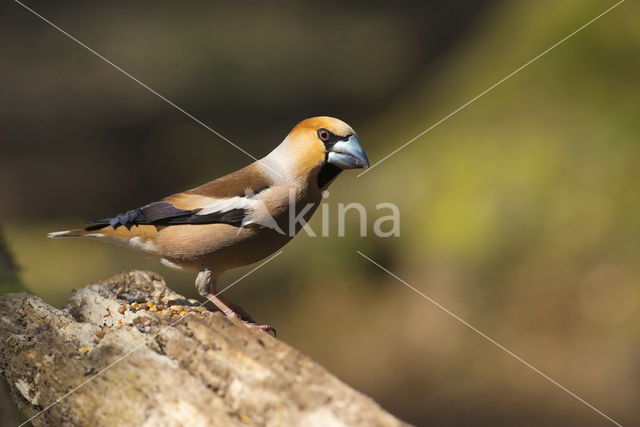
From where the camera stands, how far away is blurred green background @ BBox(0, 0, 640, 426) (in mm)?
6773

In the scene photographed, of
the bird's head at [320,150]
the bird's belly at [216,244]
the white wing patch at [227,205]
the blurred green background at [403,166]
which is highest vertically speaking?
the bird's head at [320,150]

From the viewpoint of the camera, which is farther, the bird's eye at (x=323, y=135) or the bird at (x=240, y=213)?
the bird's eye at (x=323, y=135)

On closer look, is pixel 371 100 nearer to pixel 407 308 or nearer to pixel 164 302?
pixel 407 308

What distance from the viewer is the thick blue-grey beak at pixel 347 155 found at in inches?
157

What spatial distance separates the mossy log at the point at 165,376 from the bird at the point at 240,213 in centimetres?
55

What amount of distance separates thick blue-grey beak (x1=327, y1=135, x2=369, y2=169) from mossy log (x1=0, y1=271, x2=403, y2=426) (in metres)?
1.35

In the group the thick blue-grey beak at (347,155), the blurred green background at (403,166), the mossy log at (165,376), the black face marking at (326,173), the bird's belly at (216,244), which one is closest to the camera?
the mossy log at (165,376)

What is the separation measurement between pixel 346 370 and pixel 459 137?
349 cm

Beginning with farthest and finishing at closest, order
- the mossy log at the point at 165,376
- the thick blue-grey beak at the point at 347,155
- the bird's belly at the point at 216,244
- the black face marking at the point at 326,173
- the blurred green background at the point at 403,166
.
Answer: the blurred green background at the point at 403,166, the black face marking at the point at 326,173, the thick blue-grey beak at the point at 347,155, the bird's belly at the point at 216,244, the mossy log at the point at 165,376

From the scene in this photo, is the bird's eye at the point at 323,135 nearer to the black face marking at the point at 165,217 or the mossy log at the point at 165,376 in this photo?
the black face marking at the point at 165,217

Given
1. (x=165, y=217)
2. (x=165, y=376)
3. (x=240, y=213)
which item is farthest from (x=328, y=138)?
(x=165, y=376)

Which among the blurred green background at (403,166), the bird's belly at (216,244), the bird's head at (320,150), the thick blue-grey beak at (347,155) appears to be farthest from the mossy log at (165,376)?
the blurred green background at (403,166)

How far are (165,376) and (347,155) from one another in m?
1.89

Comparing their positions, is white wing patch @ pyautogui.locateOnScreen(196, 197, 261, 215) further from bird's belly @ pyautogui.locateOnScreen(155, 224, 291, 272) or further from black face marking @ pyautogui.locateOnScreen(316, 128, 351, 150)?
black face marking @ pyautogui.locateOnScreen(316, 128, 351, 150)
